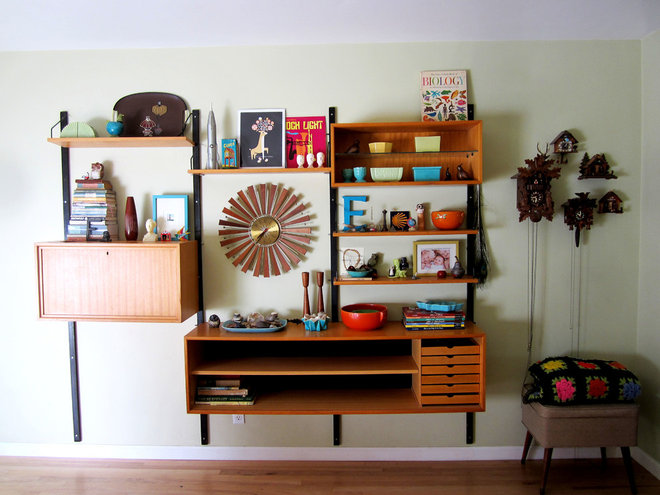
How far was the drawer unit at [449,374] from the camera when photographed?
242 cm

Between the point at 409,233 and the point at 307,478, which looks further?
the point at 307,478

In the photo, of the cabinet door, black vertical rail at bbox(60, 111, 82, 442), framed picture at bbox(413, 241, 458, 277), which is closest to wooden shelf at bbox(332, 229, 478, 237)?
framed picture at bbox(413, 241, 458, 277)

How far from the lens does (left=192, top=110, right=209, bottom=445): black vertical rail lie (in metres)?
2.68

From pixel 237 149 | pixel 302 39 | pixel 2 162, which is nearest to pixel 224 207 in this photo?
pixel 237 149

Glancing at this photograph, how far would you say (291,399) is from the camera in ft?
8.46

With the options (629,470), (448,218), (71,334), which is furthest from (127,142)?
(629,470)

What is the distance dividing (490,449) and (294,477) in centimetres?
131

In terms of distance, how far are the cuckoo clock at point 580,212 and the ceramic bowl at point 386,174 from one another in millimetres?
1107

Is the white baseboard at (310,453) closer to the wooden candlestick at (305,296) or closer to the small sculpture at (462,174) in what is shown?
the wooden candlestick at (305,296)

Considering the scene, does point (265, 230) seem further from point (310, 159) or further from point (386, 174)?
point (386, 174)

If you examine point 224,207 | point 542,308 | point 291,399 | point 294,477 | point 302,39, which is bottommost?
point 294,477

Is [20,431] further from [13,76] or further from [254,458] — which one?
[13,76]

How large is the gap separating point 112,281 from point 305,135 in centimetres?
149

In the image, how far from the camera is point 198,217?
270 cm
